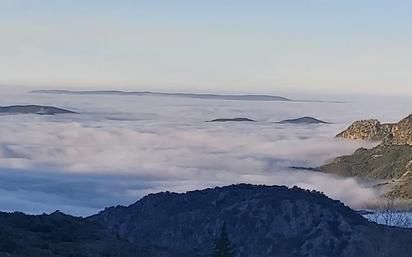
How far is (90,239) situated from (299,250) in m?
90.5

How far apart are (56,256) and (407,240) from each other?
93745mm

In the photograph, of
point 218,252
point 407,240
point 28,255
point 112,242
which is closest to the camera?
point 218,252

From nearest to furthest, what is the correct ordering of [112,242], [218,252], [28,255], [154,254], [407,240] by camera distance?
[218,252]
[28,255]
[154,254]
[112,242]
[407,240]

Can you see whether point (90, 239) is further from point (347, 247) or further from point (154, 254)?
point (347, 247)

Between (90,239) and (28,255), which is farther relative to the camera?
(90,239)

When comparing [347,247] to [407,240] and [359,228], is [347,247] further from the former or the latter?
[407,240]

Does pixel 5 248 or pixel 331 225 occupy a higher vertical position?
pixel 5 248

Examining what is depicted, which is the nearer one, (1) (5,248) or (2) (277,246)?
(1) (5,248)

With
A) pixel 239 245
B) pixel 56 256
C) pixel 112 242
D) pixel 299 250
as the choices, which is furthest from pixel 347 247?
A: pixel 56 256

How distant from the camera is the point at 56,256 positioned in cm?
7256

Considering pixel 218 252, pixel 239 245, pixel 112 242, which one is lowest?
pixel 239 245

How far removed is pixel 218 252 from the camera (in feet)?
200

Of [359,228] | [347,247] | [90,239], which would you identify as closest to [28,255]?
[90,239]

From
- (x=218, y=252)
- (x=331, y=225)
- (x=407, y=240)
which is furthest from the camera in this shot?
(x=331, y=225)
